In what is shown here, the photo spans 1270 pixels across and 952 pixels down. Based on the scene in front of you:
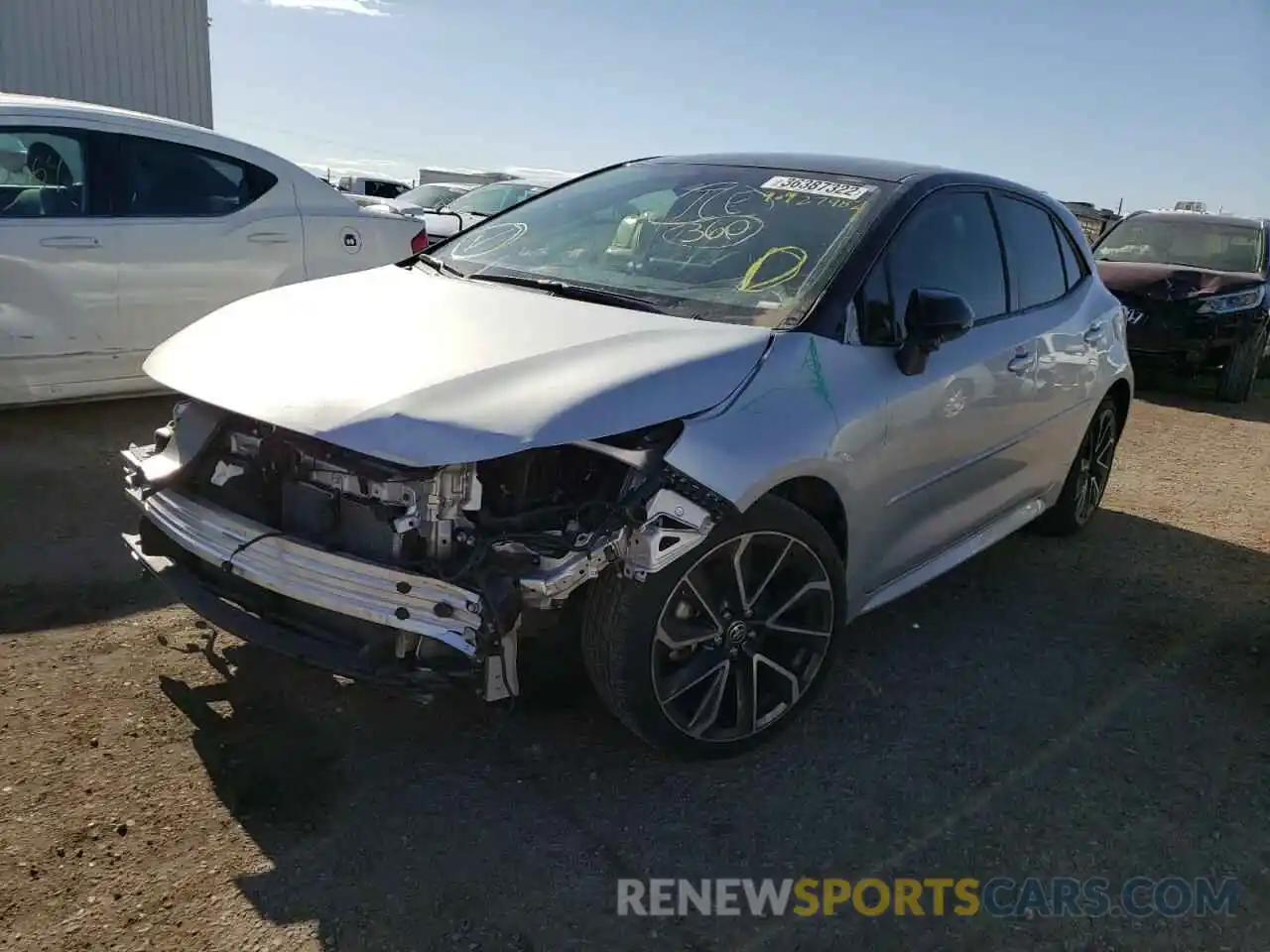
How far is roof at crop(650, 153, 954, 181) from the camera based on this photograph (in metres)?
3.81

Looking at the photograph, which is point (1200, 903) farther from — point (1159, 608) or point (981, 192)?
point (981, 192)

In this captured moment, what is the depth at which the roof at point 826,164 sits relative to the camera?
3807 mm

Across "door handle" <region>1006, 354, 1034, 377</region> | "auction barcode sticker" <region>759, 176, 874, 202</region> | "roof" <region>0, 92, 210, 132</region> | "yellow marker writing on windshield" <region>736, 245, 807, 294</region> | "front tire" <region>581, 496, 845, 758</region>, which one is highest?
"auction barcode sticker" <region>759, 176, 874, 202</region>

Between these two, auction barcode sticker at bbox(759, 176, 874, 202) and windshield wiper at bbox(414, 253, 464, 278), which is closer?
auction barcode sticker at bbox(759, 176, 874, 202)

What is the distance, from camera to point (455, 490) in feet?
8.45

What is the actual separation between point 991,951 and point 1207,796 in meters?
1.12

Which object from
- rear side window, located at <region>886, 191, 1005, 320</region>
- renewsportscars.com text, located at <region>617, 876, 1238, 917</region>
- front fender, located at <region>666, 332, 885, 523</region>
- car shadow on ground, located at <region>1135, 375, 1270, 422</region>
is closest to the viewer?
renewsportscars.com text, located at <region>617, 876, 1238, 917</region>

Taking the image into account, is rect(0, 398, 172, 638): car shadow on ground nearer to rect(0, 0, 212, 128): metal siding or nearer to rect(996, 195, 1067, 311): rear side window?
rect(996, 195, 1067, 311): rear side window

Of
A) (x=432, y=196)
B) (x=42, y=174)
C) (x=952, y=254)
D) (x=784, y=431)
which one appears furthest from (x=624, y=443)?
(x=432, y=196)

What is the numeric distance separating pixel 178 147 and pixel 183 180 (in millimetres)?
175

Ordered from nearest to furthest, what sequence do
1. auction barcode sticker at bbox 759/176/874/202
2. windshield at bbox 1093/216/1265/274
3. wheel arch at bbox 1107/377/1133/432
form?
auction barcode sticker at bbox 759/176/874/202 → wheel arch at bbox 1107/377/1133/432 → windshield at bbox 1093/216/1265/274

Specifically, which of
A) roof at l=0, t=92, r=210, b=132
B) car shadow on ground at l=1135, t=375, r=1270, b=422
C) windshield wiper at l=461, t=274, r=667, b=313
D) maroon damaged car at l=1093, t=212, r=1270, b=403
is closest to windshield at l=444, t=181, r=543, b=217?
maroon damaged car at l=1093, t=212, r=1270, b=403

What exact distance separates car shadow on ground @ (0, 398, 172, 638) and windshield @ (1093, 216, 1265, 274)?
30.4ft

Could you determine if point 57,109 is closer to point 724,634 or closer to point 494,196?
point 724,634
